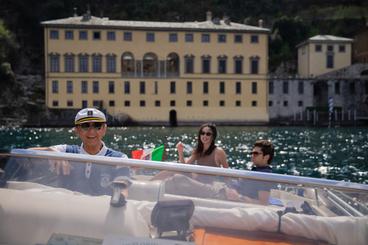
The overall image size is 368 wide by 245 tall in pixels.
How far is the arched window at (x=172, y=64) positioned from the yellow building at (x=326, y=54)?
15.7 meters

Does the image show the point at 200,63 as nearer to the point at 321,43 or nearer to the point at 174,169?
the point at 321,43

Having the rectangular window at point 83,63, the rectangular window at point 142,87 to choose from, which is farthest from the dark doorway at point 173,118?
the rectangular window at point 83,63

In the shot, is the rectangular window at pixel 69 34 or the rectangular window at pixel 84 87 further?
the rectangular window at pixel 84 87

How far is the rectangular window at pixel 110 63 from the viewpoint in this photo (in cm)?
5875

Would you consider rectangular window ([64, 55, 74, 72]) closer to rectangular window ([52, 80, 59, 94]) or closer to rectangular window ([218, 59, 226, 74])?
rectangular window ([52, 80, 59, 94])

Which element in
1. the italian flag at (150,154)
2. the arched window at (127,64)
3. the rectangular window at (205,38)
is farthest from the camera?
the rectangular window at (205,38)

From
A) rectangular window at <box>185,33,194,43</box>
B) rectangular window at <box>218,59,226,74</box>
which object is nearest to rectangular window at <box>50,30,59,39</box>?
rectangular window at <box>185,33,194,43</box>

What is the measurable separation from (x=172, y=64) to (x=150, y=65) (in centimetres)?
244

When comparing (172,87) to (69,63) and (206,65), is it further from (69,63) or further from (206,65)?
(69,63)

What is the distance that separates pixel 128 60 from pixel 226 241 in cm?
5796

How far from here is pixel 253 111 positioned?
60.6 metres

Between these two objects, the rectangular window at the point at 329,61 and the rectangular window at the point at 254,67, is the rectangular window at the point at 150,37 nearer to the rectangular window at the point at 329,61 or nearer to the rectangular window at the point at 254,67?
the rectangular window at the point at 254,67

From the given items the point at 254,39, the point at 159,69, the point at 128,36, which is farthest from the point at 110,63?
the point at 254,39

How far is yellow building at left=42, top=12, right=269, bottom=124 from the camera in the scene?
57938 mm
